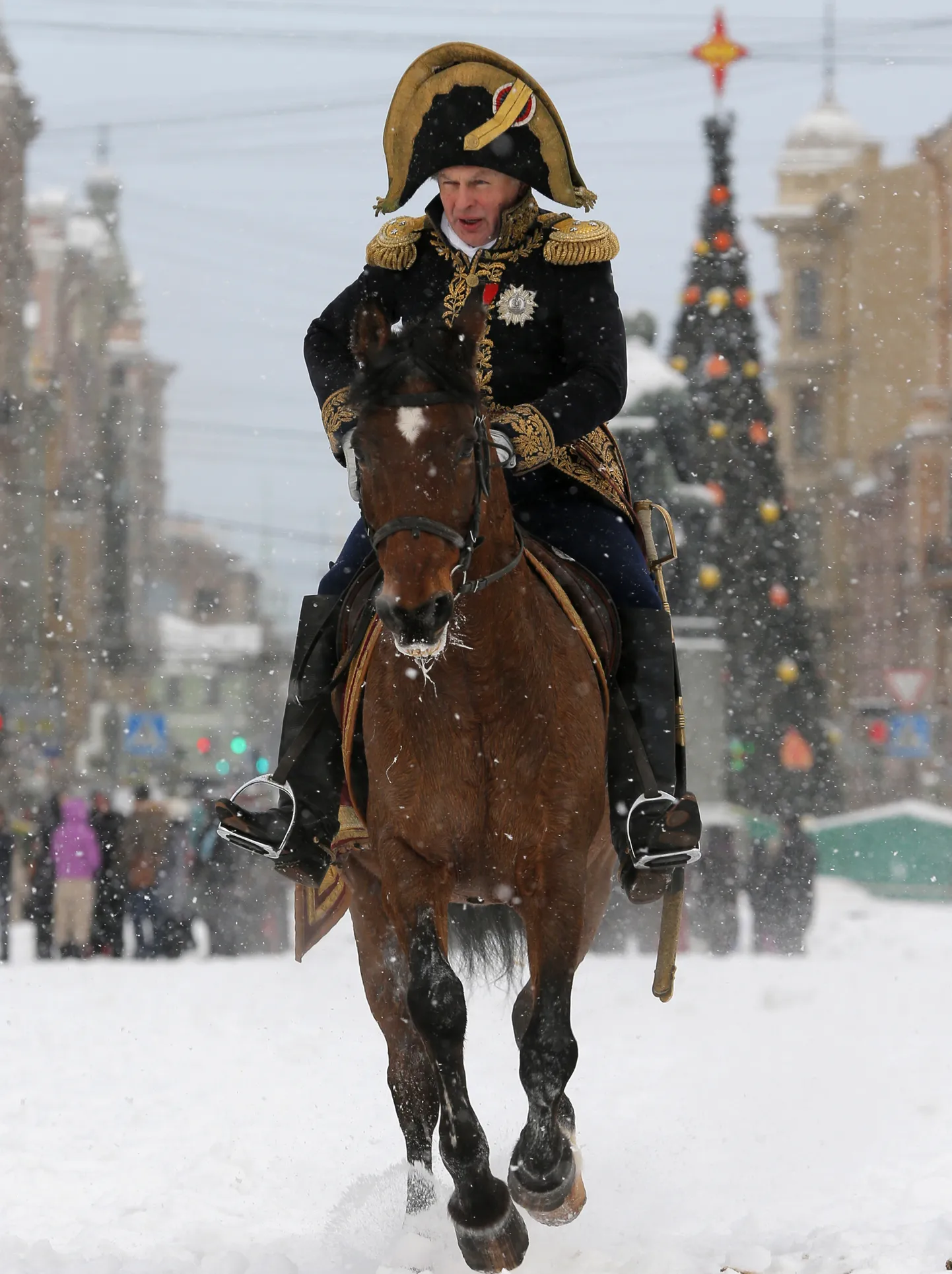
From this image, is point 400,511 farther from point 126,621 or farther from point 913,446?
point 126,621

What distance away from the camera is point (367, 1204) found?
7.29m

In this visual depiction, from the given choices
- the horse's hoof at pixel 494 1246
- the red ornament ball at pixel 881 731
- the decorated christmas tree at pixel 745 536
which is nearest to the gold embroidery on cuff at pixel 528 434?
the horse's hoof at pixel 494 1246

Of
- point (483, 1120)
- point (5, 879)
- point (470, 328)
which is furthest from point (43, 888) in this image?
point (470, 328)

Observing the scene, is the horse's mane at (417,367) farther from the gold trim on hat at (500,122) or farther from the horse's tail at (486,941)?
the horse's tail at (486,941)

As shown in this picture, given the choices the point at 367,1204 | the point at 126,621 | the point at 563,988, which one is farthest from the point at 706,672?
the point at 126,621

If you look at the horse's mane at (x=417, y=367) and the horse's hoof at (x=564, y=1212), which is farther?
the horse's hoof at (x=564, y=1212)

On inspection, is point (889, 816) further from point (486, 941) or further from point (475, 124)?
point (475, 124)

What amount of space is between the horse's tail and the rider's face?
231 centimetres

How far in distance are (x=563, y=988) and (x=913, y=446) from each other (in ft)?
165

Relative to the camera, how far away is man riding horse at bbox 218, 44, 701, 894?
631 centimetres

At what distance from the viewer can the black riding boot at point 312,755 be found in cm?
659

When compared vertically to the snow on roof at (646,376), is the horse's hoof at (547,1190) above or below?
below

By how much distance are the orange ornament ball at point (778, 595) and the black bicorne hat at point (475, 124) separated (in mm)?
21359

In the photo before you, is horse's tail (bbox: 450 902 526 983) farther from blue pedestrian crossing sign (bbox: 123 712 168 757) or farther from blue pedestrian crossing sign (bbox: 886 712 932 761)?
blue pedestrian crossing sign (bbox: 886 712 932 761)
